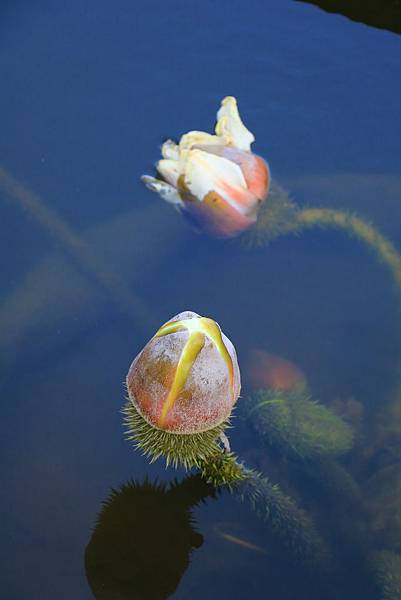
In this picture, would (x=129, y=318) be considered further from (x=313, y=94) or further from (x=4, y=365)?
(x=313, y=94)

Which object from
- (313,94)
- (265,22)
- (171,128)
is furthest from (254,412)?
(265,22)

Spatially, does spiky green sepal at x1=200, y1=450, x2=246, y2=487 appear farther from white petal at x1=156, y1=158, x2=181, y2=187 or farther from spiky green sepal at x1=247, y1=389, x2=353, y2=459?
white petal at x1=156, y1=158, x2=181, y2=187

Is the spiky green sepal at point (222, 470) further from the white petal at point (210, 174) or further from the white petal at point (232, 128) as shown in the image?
the white petal at point (232, 128)

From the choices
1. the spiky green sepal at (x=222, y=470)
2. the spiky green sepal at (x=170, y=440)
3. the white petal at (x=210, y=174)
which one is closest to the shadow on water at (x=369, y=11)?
the white petal at (x=210, y=174)

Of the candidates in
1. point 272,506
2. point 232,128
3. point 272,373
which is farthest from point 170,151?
point 272,506

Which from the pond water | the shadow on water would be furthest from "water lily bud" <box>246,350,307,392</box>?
the shadow on water

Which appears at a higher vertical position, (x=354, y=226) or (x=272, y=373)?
(x=354, y=226)

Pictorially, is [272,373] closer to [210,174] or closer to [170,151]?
[210,174]
